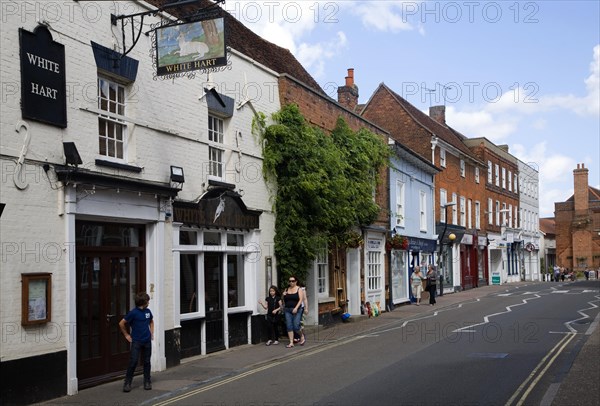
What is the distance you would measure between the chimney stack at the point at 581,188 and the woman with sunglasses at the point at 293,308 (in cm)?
6267

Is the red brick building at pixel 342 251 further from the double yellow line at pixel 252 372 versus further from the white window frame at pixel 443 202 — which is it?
the white window frame at pixel 443 202

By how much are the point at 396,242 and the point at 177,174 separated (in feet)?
50.3

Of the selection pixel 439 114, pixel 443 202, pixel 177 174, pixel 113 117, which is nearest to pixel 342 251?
pixel 177 174

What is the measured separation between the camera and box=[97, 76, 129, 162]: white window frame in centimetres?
1173

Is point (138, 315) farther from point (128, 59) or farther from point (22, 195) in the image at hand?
point (128, 59)

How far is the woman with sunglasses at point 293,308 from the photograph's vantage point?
1577 cm

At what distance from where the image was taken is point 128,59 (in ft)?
40.0

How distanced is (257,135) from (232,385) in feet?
24.7

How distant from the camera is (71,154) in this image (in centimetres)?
1050

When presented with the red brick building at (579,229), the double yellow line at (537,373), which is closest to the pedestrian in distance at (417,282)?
the double yellow line at (537,373)

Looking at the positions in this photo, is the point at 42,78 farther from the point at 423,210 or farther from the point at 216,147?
the point at 423,210

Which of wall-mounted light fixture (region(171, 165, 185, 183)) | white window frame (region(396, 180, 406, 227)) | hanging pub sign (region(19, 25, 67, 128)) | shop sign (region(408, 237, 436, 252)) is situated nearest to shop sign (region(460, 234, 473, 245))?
shop sign (region(408, 237, 436, 252))

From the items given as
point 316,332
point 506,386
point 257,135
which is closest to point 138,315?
point 506,386

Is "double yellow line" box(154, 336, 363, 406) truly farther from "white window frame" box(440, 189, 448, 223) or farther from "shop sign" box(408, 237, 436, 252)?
"white window frame" box(440, 189, 448, 223)
